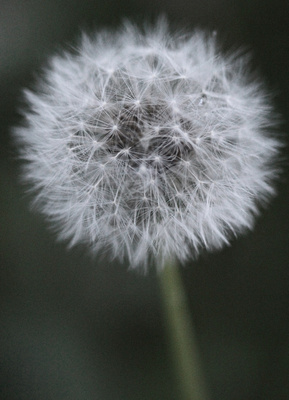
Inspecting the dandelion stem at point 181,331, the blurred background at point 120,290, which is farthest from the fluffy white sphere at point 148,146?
the blurred background at point 120,290

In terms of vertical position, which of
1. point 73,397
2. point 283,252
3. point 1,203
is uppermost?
point 1,203

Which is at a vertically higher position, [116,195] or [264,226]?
[264,226]

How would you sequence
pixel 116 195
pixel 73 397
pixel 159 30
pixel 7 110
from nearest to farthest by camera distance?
pixel 116 195 → pixel 159 30 → pixel 73 397 → pixel 7 110

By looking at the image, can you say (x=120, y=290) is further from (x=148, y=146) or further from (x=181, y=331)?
(x=148, y=146)

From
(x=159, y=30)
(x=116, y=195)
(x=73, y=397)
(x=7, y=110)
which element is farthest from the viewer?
(x=7, y=110)

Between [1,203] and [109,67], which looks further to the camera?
[1,203]

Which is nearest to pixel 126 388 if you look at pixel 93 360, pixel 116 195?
pixel 93 360

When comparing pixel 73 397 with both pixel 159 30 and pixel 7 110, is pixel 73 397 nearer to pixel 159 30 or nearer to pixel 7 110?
pixel 7 110
